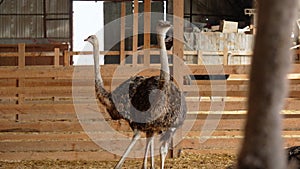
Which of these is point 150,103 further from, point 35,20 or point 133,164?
point 35,20

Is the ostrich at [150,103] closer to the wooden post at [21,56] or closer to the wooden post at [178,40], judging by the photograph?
the wooden post at [178,40]

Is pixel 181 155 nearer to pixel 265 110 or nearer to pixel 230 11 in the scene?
pixel 265 110

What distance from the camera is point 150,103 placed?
5.38 meters

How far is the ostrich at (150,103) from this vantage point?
210 inches

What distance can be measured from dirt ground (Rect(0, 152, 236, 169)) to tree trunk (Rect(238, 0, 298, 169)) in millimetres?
5625

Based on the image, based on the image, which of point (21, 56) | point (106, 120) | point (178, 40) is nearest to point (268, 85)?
point (178, 40)

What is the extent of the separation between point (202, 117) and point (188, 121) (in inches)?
7.3

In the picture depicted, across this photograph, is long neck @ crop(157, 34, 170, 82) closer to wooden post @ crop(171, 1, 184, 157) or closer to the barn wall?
wooden post @ crop(171, 1, 184, 157)

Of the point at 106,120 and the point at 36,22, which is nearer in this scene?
the point at 106,120

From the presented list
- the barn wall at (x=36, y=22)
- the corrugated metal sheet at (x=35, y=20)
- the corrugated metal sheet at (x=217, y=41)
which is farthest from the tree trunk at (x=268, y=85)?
the corrugated metal sheet at (x=35, y=20)

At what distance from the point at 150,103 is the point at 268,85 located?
489cm

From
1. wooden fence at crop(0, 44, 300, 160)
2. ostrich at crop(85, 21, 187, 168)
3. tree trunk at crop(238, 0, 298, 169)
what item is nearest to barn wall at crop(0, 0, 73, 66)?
wooden fence at crop(0, 44, 300, 160)

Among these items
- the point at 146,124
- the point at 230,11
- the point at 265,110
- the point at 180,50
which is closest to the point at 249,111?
the point at 265,110

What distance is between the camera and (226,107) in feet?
21.8
